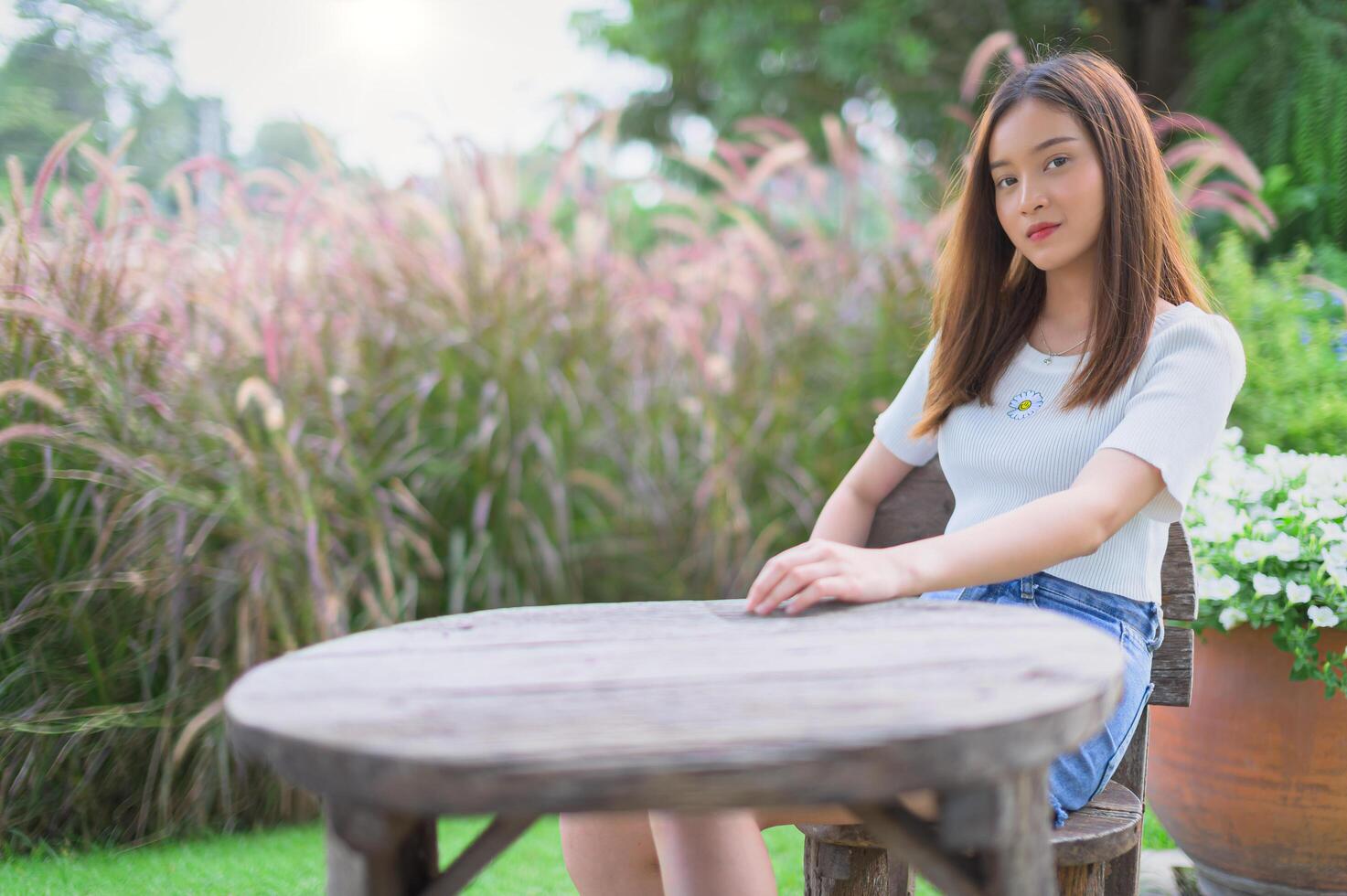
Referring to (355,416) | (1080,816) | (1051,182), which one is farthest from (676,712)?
(355,416)

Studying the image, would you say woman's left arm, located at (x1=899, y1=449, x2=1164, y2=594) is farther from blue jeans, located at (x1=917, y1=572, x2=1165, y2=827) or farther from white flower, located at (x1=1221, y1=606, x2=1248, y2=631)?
white flower, located at (x1=1221, y1=606, x2=1248, y2=631)

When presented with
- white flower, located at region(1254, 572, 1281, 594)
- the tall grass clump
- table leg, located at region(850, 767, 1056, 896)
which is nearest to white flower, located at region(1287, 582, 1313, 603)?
white flower, located at region(1254, 572, 1281, 594)

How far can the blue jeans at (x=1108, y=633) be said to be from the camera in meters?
1.31

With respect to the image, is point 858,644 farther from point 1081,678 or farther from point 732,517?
point 732,517

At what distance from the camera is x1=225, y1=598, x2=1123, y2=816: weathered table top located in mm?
729

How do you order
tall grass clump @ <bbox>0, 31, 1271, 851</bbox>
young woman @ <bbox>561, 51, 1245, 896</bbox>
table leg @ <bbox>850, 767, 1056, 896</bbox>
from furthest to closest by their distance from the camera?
1. tall grass clump @ <bbox>0, 31, 1271, 851</bbox>
2. young woman @ <bbox>561, 51, 1245, 896</bbox>
3. table leg @ <bbox>850, 767, 1056, 896</bbox>

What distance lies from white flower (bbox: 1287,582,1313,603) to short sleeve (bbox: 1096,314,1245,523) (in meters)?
0.55

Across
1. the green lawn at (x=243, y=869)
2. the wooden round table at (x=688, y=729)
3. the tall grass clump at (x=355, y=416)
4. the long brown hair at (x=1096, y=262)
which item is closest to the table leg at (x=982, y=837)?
the wooden round table at (x=688, y=729)

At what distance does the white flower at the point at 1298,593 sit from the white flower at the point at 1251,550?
68 mm

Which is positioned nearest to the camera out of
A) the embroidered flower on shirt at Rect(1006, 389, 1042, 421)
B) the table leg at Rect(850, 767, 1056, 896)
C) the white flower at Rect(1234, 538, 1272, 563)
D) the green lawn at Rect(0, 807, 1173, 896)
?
the table leg at Rect(850, 767, 1056, 896)

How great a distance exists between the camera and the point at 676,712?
82 cm

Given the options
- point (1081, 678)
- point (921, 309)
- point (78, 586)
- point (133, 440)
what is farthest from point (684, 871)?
point (921, 309)

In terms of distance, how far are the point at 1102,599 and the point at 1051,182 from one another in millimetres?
581

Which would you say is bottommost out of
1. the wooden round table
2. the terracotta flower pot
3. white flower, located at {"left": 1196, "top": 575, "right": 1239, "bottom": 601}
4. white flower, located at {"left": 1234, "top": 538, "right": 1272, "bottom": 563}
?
the terracotta flower pot
